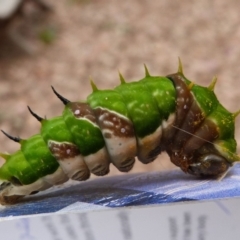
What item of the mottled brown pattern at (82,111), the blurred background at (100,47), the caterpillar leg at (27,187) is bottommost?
the caterpillar leg at (27,187)

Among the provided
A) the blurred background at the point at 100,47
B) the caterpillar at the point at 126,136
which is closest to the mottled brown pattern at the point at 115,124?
the caterpillar at the point at 126,136

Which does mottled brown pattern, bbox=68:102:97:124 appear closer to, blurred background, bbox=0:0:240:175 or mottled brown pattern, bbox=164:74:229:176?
mottled brown pattern, bbox=164:74:229:176

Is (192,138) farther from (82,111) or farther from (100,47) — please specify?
(100,47)

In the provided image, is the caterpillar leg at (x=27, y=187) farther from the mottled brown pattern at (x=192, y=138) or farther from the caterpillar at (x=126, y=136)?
the mottled brown pattern at (x=192, y=138)

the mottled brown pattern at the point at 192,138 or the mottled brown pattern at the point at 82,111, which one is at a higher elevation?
the mottled brown pattern at the point at 82,111

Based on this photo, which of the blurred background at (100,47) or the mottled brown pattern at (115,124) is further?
the blurred background at (100,47)

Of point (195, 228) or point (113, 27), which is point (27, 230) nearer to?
point (195, 228)

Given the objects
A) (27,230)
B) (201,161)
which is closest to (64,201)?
(27,230)
